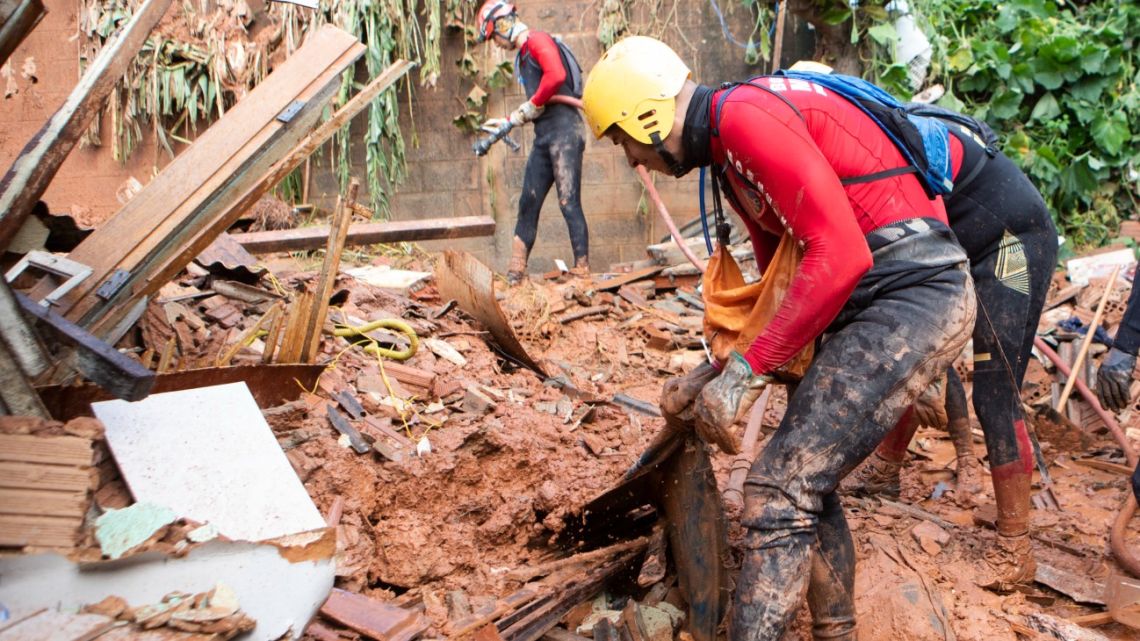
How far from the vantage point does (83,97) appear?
342 centimetres

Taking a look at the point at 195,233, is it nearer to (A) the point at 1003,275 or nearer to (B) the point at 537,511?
(B) the point at 537,511

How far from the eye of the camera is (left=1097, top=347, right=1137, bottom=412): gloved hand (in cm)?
358

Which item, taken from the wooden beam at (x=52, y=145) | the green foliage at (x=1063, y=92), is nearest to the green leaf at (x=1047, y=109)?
the green foliage at (x=1063, y=92)

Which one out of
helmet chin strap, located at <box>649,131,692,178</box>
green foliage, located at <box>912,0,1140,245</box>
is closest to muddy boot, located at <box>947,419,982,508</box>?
helmet chin strap, located at <box>649,131,692,178</box>

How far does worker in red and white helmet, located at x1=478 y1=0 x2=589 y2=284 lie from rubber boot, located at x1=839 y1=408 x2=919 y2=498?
12.5ft

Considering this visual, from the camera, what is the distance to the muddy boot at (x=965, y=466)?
14.9 feet

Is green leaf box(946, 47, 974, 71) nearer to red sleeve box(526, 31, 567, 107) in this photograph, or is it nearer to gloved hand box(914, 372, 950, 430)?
red sleeve box(526, 31, 567, 107)

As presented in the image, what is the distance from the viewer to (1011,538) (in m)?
3.74

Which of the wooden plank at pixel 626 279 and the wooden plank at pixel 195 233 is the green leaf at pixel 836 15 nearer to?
the wooden plank at pixel 626 279

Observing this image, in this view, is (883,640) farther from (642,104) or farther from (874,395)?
(642,104)

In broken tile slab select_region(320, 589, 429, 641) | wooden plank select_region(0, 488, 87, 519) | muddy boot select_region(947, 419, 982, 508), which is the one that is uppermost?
wooden plank select_region(0, 488, 87, 519)

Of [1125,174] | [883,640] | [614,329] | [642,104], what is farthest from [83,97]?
[1125,174]

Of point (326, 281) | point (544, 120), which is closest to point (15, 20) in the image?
point (326, 281)

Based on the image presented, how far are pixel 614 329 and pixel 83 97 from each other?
4.15 metres
